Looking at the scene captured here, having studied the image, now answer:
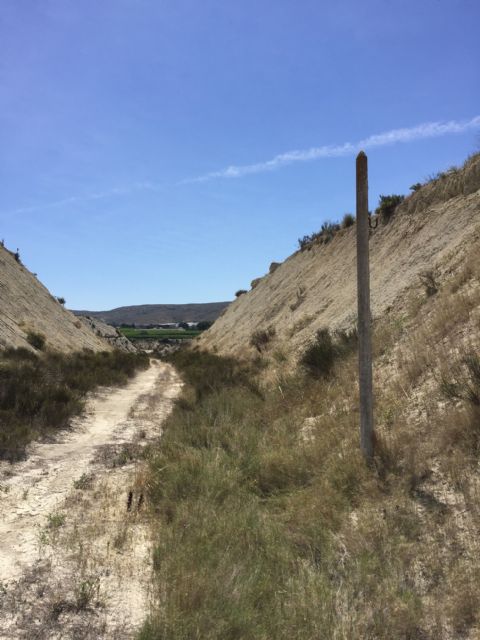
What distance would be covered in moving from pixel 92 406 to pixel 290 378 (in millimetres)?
5646

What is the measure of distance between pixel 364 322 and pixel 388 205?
→ 17871 millimetres

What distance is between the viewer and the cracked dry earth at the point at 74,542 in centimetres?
354

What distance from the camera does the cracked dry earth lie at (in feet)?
11.6

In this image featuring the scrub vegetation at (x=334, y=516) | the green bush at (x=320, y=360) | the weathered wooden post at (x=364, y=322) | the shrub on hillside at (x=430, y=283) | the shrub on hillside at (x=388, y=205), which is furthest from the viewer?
the shrub on hillside at (x=388, y=205)

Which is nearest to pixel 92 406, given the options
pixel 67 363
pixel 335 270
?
pixel 67 363

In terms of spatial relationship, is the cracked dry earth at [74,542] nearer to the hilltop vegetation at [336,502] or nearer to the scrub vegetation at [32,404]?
the hilltop vegetation at [336,502]

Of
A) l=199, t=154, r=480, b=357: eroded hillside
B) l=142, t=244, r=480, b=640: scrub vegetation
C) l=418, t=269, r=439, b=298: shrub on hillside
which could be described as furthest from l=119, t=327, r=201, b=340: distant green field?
l=142, t=244, r=480, b=640: scrub vegetation

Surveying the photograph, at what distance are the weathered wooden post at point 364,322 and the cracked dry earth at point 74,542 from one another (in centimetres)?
294

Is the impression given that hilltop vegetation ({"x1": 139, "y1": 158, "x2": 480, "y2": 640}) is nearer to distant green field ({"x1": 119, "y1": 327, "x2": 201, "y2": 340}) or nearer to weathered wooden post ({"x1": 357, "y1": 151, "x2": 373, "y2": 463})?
weathered wooden post ({"x1": 357, "y1": 151, "x2": 373, "y2": 463})

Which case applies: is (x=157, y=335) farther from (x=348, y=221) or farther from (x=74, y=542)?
(x=74, y=542)

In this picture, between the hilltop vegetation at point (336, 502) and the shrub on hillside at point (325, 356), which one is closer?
the hilltop vegetation at point (336, 502)

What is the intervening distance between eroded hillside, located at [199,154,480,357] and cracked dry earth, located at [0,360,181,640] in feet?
30.9

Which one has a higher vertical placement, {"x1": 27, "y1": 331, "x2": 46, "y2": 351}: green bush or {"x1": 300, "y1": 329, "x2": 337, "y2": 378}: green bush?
{"x1": 27, "y1": 331, "x2": 46, "y2": 351}: green bush

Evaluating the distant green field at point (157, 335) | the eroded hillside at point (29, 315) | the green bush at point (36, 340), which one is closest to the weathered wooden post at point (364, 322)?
the eroded hillside at point (29, 315)
